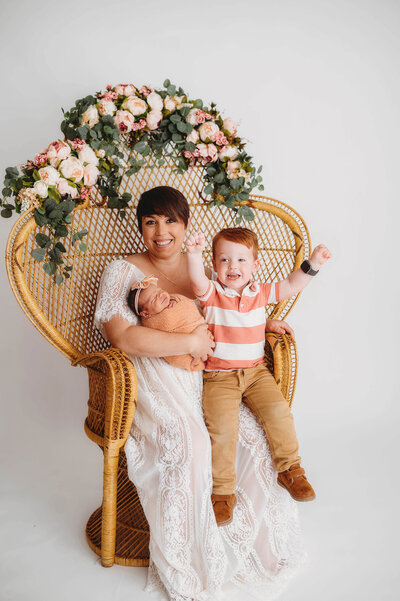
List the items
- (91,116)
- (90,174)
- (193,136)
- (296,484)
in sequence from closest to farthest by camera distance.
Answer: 1. (296,484)
2. (90,174)
3. (91,116)
4. (193,136)

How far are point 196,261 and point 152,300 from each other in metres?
0.25

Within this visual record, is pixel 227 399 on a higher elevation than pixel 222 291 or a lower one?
lower

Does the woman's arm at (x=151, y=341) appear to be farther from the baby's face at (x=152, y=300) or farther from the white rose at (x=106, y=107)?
the white rose at (x=106, y=107)

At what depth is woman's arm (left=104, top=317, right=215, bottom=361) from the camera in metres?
2.28

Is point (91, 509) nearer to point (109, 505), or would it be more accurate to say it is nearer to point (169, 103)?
point (109, 505)

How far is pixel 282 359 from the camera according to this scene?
2566 millimetres

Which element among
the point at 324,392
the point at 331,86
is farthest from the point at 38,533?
the point at 331,86

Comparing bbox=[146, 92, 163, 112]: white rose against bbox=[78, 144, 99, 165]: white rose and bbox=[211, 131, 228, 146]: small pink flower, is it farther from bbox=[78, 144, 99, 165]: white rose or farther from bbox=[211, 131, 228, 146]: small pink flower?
bbox=[78, 144, 99, 165]: white rose

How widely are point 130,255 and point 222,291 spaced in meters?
0.51

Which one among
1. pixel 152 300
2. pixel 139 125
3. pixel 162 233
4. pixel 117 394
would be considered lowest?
pixel 117 394

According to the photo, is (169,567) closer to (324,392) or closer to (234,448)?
(234,448)

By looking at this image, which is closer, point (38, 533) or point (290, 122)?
point (38, 533)

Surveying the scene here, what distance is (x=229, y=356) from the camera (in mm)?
2451

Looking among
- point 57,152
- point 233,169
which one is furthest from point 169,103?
point 57,152
